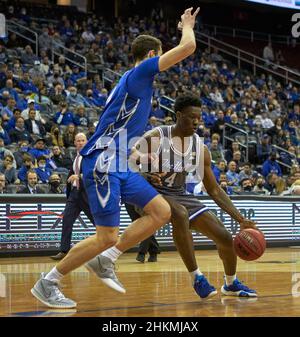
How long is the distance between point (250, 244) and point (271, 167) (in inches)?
554

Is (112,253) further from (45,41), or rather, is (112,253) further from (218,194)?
(45,41)

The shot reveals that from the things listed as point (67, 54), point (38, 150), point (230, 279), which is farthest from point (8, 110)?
point (230, 279)

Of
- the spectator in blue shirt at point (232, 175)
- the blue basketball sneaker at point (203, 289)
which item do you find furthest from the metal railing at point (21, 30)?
the blue basketball sneaker at point (203, 289)

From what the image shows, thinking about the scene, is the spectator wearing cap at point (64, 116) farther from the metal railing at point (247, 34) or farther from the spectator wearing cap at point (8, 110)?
the metal railing at point (247, 34)

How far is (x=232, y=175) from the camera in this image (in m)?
18.5

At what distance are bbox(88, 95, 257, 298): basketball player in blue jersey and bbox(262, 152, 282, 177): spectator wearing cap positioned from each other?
531 inches

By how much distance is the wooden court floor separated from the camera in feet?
20.4

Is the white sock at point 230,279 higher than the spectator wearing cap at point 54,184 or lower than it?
lower

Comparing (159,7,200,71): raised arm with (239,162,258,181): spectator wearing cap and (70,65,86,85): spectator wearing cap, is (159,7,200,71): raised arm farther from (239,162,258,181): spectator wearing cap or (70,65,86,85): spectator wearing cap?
(70,65,86,85): spectator wearing cap

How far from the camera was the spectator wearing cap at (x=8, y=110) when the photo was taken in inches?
637

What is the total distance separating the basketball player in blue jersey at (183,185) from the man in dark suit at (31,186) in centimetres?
683

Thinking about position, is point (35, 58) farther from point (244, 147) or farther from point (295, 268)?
point (295, 268)

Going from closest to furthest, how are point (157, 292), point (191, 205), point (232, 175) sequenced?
point (191, 205)
point (157, 292)
point (232, 175)

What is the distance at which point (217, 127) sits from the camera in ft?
72.2
